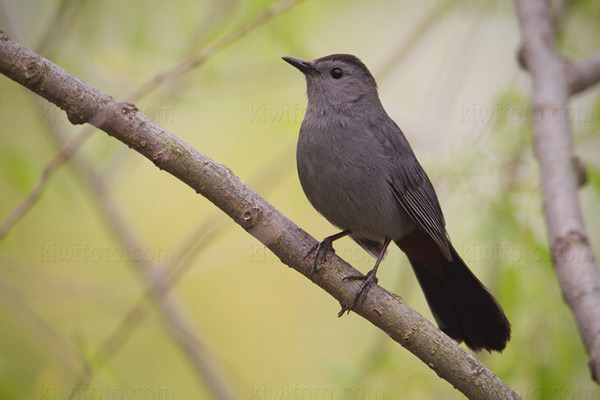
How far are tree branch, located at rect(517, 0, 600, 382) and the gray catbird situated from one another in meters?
0.71

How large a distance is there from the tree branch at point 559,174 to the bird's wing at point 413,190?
70 cm

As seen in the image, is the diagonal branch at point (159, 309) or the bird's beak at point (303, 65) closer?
the diagonal branch at point (159, 309)

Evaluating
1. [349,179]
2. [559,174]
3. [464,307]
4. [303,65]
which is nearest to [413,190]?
[349,179]

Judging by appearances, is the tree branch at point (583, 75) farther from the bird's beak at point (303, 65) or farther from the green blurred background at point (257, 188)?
the bird's beak at point (303, 65)

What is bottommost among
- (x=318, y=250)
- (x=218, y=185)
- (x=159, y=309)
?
(x=159, y=309)

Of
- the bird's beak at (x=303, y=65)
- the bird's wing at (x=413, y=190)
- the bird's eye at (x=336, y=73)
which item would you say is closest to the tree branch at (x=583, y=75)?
the bird's wing at (x=413, y=190)

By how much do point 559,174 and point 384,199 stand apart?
97cm

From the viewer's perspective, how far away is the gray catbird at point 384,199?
11.7 ft

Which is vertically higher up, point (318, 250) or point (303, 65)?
point (303, 65)

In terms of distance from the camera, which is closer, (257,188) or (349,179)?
(349,179)

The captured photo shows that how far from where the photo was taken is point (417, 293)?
5.64 m

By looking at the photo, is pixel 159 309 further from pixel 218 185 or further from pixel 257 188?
pixel 218 185

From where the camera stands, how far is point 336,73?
13.9 ft

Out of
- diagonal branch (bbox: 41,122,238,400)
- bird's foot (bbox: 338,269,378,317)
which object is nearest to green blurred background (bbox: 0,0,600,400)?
diagonal branch (bbox: 41,122,238,400)
